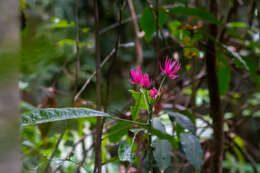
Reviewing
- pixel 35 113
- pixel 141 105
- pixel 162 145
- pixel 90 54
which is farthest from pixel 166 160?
pixel 90 54

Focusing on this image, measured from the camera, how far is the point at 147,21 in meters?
0.76

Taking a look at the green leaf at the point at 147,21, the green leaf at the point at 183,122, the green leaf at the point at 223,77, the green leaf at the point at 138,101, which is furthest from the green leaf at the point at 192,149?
the green leaf at the point at 223,77

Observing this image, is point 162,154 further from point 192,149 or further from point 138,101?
point 138,101

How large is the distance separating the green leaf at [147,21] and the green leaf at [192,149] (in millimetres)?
289

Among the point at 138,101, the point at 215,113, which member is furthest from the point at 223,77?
the point at 138,101

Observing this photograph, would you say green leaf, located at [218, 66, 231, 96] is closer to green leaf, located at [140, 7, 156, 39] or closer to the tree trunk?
green leaf, located at [140, 7, 156, 39]

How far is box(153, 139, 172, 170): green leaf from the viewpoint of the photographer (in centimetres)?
69

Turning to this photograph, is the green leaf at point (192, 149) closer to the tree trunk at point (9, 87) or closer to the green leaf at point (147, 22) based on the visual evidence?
the green leaf at point (147, 22)

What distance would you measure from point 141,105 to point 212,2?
575 mm

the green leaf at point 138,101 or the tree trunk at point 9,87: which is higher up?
the tree trunk at point 9,87

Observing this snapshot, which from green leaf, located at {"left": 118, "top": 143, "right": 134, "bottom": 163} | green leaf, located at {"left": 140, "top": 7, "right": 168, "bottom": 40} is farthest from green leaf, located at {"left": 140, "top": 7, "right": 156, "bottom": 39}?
green leaf, located at {"left": 118, "top": 143, "right": 134, "bottom": 163}

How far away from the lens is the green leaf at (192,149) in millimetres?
675

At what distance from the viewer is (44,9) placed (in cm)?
237

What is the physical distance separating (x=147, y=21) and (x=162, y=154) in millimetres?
339
